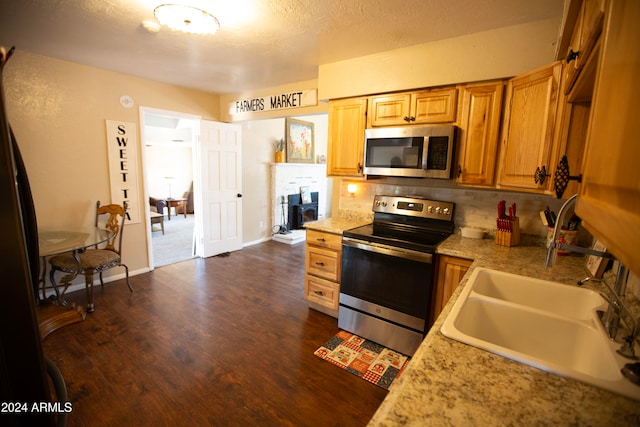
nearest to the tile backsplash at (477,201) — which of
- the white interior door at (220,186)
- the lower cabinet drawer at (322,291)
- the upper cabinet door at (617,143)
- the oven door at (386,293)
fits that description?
the oven door at (386,293)

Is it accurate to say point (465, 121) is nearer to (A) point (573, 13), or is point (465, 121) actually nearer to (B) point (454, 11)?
(B) point (454, 11)

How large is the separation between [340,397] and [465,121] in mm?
2177

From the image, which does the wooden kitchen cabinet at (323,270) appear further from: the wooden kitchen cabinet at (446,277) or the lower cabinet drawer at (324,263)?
the wooden kitchen cabinet at (446,277)

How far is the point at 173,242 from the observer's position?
5.48 meters

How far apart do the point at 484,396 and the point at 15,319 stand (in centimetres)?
106

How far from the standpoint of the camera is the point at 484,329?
1.24m

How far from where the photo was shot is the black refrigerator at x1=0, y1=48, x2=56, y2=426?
21.4 inches

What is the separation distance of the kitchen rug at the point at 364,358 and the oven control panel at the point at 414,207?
3.93ft

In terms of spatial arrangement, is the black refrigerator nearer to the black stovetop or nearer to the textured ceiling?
the textured ceiling

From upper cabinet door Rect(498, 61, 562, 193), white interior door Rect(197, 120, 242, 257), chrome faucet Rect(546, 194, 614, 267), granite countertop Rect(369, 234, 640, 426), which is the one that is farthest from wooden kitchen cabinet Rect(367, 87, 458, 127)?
white interior door Rect(197, 120, 242, 257)

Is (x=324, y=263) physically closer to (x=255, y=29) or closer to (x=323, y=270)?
(x=323, y=270)

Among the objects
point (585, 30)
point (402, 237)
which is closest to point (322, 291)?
point (402, 237)

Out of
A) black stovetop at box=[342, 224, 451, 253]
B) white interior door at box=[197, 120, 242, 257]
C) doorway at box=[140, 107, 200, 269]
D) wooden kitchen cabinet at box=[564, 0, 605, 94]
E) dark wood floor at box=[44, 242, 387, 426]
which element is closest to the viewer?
wooden kitchen cabinet at box=[564, 0, 605, 94]

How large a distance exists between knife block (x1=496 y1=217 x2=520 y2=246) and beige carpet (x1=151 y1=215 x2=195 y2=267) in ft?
13.6
